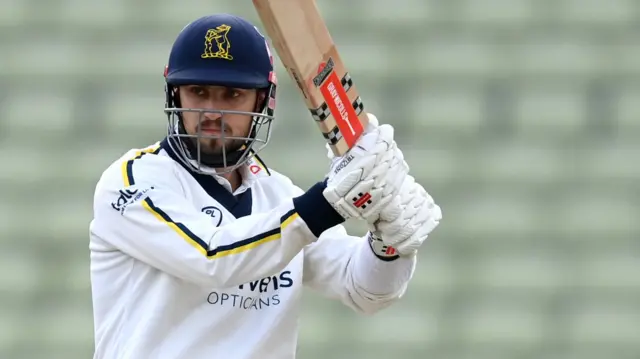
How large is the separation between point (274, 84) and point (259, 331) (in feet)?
1.59

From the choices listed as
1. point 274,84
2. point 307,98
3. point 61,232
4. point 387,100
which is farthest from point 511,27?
point 307,98

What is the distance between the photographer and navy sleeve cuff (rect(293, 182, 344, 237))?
2100mm

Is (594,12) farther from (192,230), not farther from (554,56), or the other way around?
(192,230)

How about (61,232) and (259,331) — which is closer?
(259,331)

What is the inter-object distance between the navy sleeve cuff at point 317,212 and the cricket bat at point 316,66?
81 mm

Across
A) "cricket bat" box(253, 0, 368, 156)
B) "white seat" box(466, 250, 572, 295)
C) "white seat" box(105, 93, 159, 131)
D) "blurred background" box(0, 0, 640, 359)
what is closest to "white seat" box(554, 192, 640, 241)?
"blurred background" box(0, 0, 640, 359)

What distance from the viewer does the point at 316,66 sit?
2080mm

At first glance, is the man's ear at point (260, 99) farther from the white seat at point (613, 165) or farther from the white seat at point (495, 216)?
the white seat at point (613, 165)

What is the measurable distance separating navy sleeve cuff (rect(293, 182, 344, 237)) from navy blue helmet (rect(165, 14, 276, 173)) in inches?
10.1

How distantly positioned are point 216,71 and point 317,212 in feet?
1.26

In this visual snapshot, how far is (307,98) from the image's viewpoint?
82.2 inches

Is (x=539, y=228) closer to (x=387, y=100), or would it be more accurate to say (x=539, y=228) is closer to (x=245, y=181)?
(x=387, y=100)

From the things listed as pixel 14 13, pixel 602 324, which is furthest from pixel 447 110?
pixel 14 13

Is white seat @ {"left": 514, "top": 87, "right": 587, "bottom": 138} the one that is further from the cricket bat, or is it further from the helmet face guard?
the cricket bat
